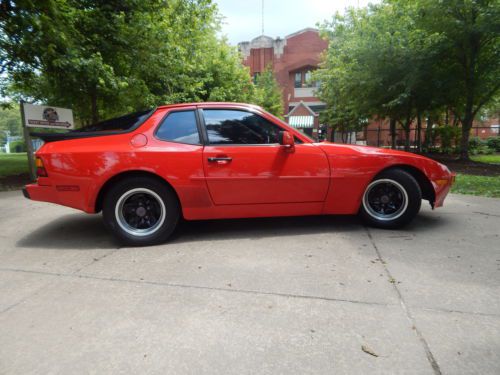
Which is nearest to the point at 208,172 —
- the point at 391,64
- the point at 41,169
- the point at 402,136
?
the point at 41,169

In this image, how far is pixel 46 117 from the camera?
27.6 feet

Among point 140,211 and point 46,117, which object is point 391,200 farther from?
point 46,117

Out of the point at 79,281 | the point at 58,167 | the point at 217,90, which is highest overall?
the point at 217,90

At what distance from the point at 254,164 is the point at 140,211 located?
1.37m

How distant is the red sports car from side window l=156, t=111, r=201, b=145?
1 cm

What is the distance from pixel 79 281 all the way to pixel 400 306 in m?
2.46

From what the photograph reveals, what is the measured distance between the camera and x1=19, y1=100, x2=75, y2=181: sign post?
788cm

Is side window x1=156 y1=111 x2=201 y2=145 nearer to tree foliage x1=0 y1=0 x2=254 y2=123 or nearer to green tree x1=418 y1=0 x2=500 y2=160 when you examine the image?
tree foliage x1=0 y1=0 x2=254 y2=123

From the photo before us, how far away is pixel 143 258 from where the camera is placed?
2.98 meters

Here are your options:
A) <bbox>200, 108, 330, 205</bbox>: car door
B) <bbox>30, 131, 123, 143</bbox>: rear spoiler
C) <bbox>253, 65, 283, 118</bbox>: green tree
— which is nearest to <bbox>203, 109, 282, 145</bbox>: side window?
<bbox>200, 108, 330, 205</bbox>: car door

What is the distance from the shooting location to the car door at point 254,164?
3.37m

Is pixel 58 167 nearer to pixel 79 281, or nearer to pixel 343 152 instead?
pixel 79 281

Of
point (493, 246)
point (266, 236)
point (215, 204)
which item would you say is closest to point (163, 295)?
point (215, 204)

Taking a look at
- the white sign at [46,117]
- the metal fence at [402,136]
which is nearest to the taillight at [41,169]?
the white sign at [46,117]
